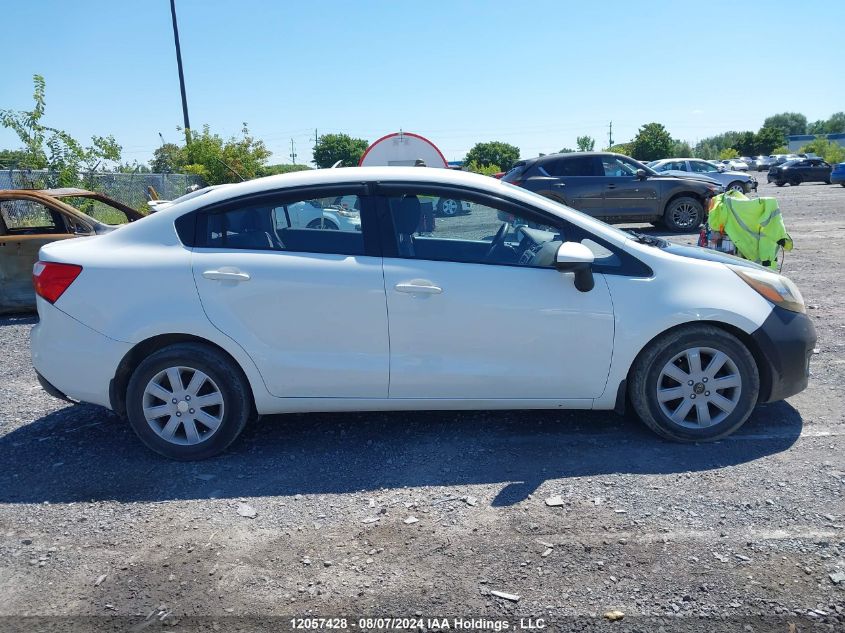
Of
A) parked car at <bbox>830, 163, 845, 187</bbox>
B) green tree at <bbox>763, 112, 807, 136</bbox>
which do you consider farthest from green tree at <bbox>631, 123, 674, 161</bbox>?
green tree at <bbox>763, 112, 807, 136</bbox>

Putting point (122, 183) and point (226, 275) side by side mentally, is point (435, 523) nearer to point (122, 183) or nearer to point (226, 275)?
point (226, 275)

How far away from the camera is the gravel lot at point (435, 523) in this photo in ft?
9.66

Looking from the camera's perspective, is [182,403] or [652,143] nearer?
[182,403]

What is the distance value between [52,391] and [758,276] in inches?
180

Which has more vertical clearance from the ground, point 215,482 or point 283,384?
point 283,384

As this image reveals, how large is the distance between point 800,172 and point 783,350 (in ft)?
139

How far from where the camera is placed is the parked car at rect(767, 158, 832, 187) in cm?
4094

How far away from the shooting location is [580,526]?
3.50m

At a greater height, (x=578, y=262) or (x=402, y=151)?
(x=402, y=151)

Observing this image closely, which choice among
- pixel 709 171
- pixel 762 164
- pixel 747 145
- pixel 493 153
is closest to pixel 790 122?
pixel 747 145

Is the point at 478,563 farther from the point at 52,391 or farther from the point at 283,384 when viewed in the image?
the point at 52,391

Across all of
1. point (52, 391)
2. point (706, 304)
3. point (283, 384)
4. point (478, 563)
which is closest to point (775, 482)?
point (706, 304)

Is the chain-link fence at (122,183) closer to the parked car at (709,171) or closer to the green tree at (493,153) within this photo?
the parked car at (709,171)

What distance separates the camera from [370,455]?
14.5ft
